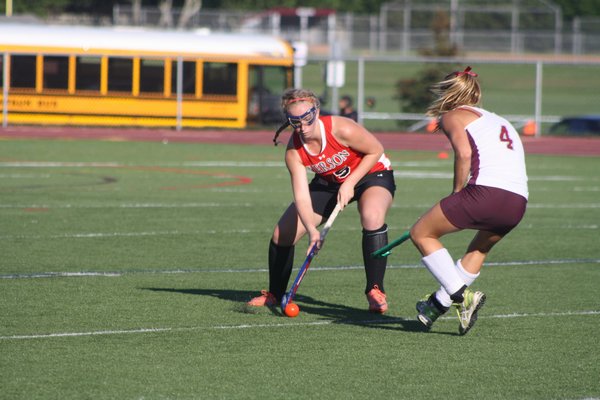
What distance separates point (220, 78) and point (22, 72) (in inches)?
217

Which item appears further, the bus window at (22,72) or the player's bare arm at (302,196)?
the bus window at (22,72)

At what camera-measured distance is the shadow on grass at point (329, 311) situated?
8.27 metres

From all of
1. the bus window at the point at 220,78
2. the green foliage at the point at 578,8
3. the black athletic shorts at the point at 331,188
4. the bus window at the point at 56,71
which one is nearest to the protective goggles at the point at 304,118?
the black athletic shorts at the point at 331,188

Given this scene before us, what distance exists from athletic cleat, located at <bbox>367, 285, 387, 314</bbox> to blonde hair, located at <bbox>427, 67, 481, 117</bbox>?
5.14 ft

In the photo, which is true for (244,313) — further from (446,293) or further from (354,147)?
(446,293)

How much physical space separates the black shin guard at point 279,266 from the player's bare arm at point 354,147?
670 millimetres

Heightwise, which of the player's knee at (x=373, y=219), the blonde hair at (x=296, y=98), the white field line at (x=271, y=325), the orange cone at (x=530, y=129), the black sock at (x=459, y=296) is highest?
the blonde hair at (x=296, y=98)

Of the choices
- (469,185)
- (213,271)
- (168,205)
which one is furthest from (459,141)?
(168,205)

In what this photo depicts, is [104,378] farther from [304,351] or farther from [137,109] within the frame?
[137,109]

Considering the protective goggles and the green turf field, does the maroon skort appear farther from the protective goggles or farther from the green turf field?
the protective goggles

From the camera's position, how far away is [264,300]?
878cm

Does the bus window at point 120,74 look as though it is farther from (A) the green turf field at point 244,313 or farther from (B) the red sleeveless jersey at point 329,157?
(B) the red sleeveless jersey at point 329,157

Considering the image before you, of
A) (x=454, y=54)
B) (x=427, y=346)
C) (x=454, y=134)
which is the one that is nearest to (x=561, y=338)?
(x=427, y=346)

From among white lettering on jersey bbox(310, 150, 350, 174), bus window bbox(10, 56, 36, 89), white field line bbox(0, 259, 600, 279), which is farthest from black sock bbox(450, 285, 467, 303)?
bus window bbox(10, 56, 36, 89)
